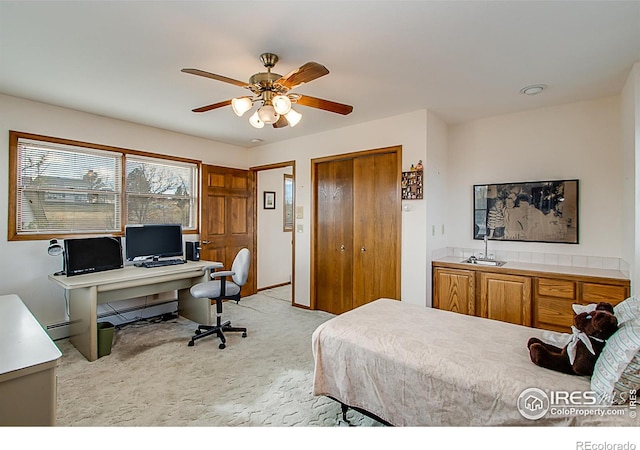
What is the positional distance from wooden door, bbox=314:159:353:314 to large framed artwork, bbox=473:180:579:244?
1.55 metres

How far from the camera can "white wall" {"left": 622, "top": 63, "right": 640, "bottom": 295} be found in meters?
2.25

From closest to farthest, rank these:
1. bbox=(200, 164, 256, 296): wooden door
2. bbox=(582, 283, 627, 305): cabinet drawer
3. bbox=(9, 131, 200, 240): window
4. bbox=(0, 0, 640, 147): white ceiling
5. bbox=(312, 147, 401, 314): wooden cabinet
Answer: bbox=(0, 0, 640, 147): white ceiling
bbox=(582, 283, 627, 305): cabinet drawer
bbox=(9, 131, 200, 240): window
bbox=(312, 147, 401, 314): wooden cabinet
bbox=(200, 164, 256, 296): wooden door

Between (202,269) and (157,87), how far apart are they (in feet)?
6.40

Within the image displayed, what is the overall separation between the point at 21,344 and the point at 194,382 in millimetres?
1376

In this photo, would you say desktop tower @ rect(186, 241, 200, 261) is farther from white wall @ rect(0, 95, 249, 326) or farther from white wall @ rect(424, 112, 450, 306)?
white wall @ rect(424, 112, 450, 306)

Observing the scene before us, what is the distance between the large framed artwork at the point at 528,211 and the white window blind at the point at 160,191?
12.6ft

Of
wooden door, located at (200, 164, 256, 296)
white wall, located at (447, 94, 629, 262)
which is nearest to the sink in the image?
white wall, located at (447, 94, 629, 262)

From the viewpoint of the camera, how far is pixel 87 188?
352cm

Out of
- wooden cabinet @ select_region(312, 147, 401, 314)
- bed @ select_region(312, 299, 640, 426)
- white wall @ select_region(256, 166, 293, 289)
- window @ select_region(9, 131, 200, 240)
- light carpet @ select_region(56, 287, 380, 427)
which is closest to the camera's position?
bed @ select_region(312, 299, 640, 426)

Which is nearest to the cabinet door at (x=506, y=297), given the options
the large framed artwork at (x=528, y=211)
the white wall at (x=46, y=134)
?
the large framed artwork at (x=528, y=211)

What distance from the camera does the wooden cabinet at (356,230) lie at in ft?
11.9

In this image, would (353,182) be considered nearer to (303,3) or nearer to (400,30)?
(400,30)

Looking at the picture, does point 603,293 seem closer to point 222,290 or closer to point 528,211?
point 528,211

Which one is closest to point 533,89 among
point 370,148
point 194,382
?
point 370,148
